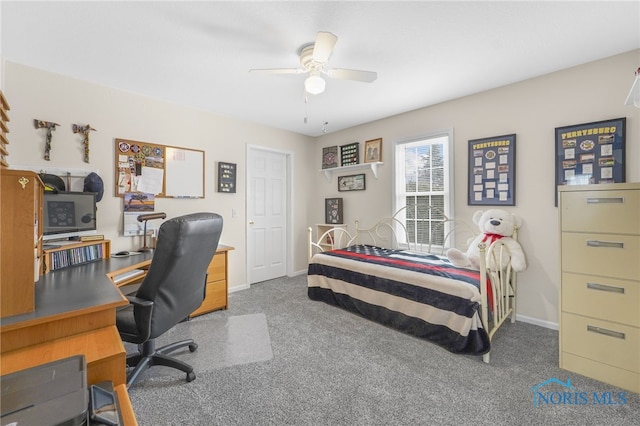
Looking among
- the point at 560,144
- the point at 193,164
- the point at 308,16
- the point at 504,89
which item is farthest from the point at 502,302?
the point at 193,164

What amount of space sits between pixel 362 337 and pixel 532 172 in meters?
2.27

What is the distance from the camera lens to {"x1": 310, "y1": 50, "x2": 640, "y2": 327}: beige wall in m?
2.23

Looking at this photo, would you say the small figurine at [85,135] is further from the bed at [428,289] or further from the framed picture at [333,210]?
the framed picture at [333,210]

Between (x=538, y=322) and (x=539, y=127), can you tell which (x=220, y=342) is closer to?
(x=538, y=322)

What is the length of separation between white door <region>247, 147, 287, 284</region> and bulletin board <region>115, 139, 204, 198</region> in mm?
788

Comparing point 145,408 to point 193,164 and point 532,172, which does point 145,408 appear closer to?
point 193,164

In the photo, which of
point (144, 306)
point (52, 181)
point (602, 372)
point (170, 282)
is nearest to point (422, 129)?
point (602, 372)

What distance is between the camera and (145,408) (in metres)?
1.57

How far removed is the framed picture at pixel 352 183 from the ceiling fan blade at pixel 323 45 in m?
2.37

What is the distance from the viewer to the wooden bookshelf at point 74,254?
1932 mm

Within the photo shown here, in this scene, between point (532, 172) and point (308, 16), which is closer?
point (308, 16)

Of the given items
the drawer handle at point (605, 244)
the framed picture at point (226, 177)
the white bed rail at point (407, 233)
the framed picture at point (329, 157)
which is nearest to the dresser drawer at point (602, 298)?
the drawer handle at point (605, 244)

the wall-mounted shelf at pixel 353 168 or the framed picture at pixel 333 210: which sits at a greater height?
the wall-mounted shelf at pixel 353 168

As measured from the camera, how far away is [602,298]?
1753 mm
